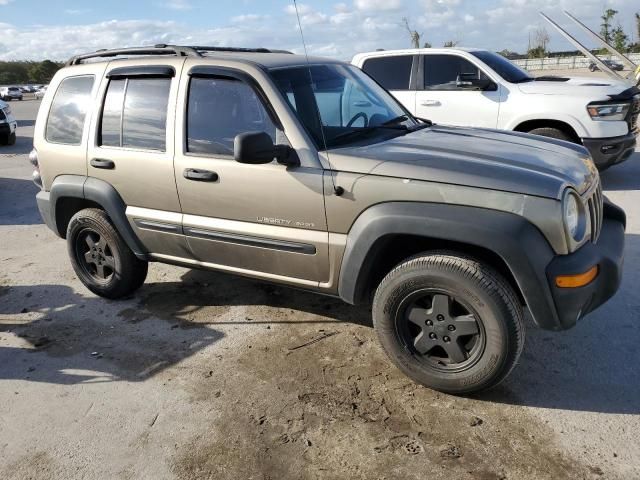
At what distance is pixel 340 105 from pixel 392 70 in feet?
15.9

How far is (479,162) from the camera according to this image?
3023mm

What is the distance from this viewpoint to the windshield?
302 inches

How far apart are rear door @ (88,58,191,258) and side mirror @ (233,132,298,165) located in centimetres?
87

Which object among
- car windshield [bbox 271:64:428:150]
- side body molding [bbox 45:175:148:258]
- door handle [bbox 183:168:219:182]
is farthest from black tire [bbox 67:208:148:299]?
car windshield [bbox 271:64:428:150]

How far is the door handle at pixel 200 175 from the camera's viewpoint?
3.61 m

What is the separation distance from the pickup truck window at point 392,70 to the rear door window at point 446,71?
29 cm

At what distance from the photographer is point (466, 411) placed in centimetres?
303

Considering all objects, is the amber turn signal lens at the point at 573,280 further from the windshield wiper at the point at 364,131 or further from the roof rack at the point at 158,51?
the roof rack at the point at 158,51

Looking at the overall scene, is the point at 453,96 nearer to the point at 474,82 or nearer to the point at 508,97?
the point at 474,82

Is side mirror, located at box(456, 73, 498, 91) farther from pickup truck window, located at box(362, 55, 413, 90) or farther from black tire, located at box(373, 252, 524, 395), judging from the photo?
black tire, located at box(373, 252, 524, 395)

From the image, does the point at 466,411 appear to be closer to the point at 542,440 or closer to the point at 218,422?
the point at 542,440

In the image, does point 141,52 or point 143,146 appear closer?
point 143,146

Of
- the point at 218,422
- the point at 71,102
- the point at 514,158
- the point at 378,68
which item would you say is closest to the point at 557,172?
the point at 514,158

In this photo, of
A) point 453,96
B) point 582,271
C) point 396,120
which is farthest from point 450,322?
point 453,96
